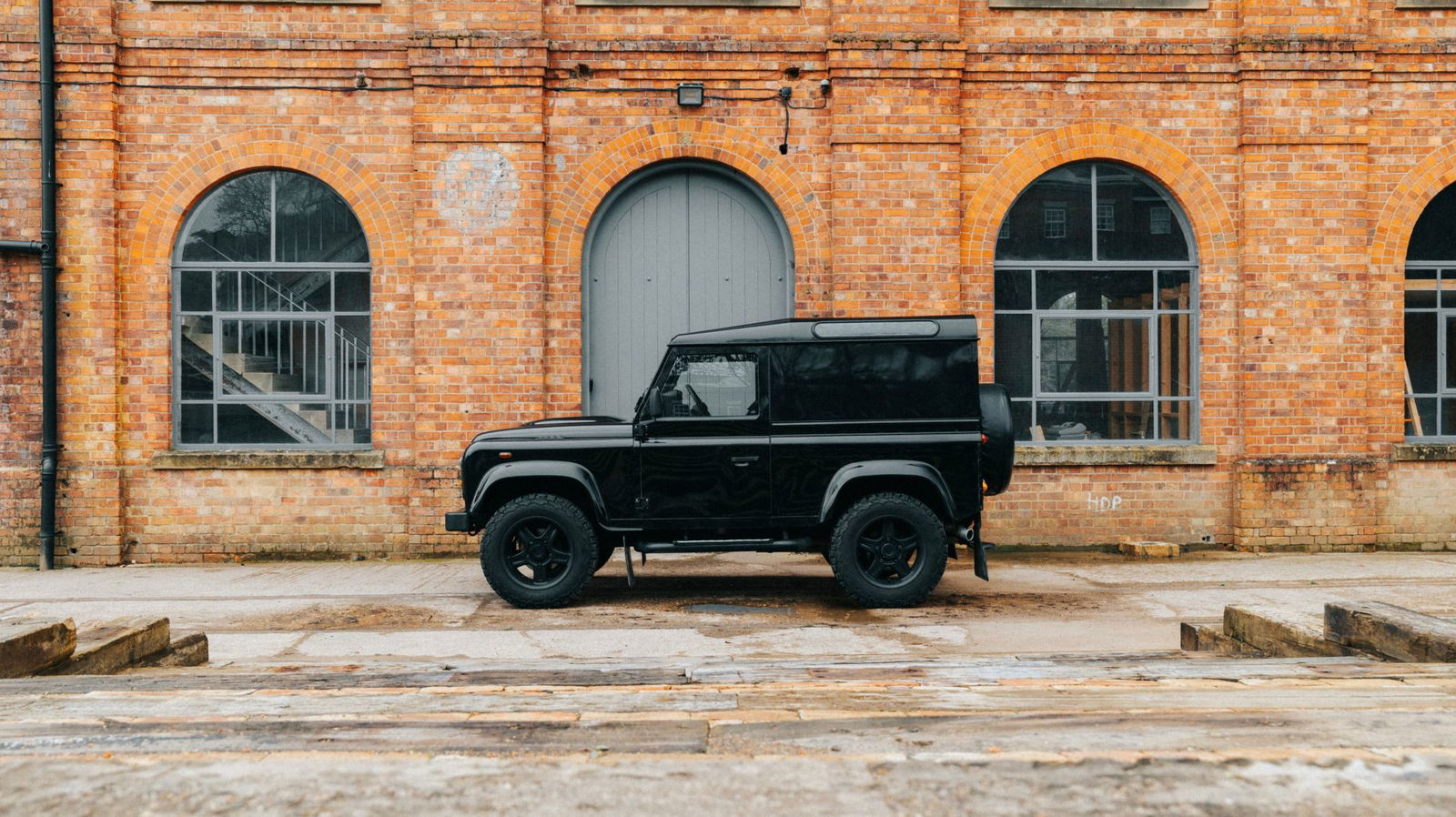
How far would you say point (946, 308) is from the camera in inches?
459

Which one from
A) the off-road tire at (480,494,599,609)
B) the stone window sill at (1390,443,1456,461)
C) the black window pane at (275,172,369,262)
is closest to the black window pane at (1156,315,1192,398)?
the stone window sill at (1390,443,1456,461)

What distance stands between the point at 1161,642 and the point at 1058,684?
2.98m

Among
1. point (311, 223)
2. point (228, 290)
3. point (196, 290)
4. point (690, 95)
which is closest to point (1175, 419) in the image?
point (690, 95)

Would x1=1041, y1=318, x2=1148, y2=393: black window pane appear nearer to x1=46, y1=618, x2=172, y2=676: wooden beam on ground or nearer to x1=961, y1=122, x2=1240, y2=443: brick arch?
x1=961, y1=122, x2=1240, y2=443: brick arch

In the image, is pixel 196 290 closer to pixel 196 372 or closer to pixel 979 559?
pixel 196 372

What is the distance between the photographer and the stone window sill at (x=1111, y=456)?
463 inches

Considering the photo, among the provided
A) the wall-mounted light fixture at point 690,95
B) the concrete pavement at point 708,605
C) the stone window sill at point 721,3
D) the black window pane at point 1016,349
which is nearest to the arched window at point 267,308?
Result: the concrete pavement at point 708,605

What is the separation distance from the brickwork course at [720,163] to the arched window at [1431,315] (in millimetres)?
303

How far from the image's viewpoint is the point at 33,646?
18.3 ft

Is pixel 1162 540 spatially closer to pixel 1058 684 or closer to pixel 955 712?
pixel 1058 684

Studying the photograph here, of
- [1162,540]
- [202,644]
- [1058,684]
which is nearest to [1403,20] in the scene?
[1162,540]

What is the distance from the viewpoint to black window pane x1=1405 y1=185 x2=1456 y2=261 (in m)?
12.1

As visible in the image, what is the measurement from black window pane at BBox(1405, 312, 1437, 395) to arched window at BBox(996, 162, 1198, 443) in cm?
228

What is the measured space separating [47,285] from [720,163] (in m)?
6.62
